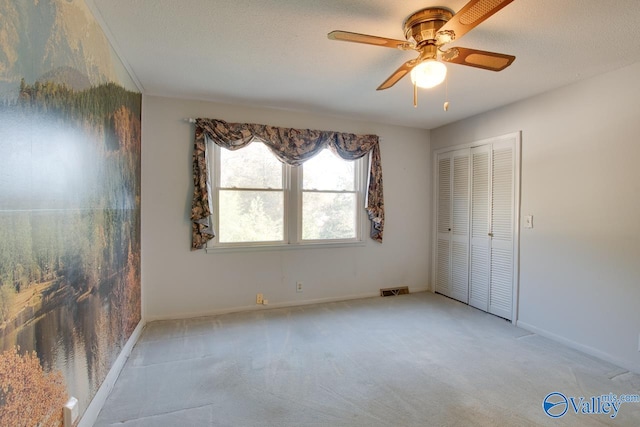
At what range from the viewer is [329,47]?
222 centimetres

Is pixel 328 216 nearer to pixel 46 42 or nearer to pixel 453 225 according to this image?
pixel 453 225

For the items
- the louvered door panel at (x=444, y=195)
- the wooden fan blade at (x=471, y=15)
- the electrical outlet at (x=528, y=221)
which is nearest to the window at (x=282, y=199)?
the louvered door panel at (x=444, y=195)

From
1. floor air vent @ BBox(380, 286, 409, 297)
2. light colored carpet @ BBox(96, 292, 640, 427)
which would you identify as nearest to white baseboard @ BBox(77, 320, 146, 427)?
light colored carpet @ BBox(96, 292, 640, 427)

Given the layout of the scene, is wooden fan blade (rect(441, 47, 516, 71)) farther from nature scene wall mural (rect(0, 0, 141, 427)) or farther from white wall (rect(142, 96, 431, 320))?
white wall (rect(142, 96, 431, 320))

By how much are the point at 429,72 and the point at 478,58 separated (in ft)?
1.24

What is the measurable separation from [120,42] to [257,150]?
1686mm

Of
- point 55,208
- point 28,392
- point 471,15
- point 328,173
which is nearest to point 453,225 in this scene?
point 328,173

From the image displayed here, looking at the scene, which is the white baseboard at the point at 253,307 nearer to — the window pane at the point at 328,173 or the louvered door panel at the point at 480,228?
the louvered door panel at the point at 480,228

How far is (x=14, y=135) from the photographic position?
1111 mm

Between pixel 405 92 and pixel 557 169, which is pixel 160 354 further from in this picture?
pixel 557 169

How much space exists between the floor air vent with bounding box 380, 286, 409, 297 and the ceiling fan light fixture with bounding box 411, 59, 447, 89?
309cm

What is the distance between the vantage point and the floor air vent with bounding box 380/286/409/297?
4.28 m

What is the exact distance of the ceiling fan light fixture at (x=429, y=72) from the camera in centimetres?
172

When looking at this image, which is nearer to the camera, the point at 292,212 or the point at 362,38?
the point at 362,38
